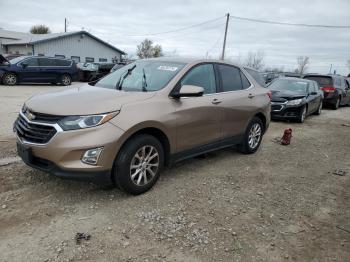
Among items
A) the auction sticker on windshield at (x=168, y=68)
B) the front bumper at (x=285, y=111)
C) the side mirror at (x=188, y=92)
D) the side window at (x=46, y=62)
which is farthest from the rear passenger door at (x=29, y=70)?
the side mirror at (x=188, y=92)

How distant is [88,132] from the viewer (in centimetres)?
368

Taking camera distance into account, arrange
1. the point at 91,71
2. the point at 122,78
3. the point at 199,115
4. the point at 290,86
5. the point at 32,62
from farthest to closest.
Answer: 1. the point at 91,71
2. the point at 32,62
3. the point at 290,86
4. the point at 122,78
5. the point at 199,115

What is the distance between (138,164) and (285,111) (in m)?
7.86

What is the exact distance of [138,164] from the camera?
414 centimetres

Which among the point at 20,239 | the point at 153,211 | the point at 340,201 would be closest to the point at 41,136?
the point at 20,239

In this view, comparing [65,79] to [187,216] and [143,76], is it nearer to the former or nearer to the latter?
[143,76]

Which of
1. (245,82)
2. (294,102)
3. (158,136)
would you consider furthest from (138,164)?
(294,102)

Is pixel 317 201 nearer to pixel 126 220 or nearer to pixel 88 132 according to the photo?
pixel 126 220

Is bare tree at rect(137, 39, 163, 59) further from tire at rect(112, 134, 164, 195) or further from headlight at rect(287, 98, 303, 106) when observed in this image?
tire at rect(112, 134, 164, 195)

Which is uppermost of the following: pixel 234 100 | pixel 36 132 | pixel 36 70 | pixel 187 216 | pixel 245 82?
pixel 245 82

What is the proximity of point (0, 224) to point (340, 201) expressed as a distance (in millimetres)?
4146

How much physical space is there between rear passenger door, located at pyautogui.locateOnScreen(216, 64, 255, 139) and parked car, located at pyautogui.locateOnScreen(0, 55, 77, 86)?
14999 millimetres

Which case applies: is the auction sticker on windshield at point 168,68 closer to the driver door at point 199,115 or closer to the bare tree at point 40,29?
the driver door at point 199,115

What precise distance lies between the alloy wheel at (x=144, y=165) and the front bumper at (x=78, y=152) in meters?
0.35
